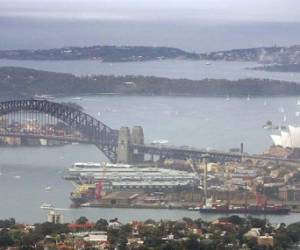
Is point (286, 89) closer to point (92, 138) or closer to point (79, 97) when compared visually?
point (79, 97)

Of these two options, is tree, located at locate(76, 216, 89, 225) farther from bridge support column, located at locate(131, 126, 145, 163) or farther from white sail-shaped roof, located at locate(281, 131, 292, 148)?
white sail-shaped roof, located at locate(281, 131, 292, 148)

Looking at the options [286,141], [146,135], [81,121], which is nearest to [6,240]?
[286,141]

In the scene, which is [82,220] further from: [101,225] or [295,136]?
[295,136]

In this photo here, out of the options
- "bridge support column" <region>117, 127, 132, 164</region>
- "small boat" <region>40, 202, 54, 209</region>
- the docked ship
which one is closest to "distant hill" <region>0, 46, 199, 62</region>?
"bridge support column" <region>117, 127, 132, 164</region>

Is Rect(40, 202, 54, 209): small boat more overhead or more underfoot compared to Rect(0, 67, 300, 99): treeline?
more underfoot

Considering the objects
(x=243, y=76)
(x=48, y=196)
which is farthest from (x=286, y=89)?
(x=48, y=196)

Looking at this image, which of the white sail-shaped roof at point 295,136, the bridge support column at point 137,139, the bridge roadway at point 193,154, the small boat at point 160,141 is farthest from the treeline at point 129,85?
the bridge roadway at point 193,154
